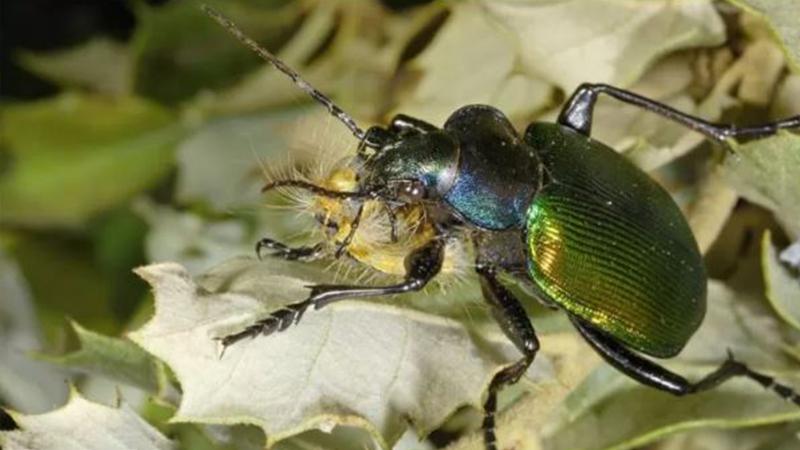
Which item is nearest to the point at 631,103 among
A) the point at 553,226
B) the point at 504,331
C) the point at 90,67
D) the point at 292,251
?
the point at 553,226

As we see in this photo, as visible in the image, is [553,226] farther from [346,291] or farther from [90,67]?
[90,67]

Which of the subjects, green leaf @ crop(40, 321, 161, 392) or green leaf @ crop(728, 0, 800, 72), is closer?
green leaf @ crop(728, 0, 800, 72)

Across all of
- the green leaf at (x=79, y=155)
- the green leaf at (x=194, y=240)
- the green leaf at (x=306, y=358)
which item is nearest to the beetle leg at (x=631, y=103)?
the green leaf at (x=306, y=358)

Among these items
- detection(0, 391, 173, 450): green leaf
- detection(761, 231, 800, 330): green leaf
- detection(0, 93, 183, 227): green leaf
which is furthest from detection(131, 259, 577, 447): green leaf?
detection(0, 93, 183, 227): green leaf

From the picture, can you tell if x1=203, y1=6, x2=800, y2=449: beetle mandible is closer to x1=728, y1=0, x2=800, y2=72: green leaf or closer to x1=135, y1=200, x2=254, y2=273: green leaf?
x1=728, y1=0, x2=800, y2=72: green leaf

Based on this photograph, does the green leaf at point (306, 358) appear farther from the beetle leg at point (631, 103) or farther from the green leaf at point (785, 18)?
the green leaf at point (785, 18)

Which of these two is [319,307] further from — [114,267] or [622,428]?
[114,267]
